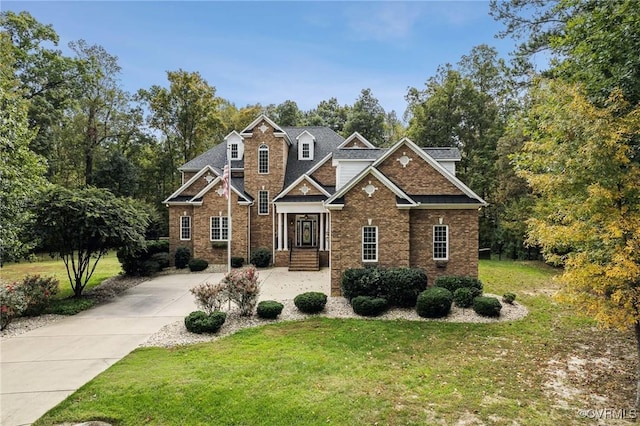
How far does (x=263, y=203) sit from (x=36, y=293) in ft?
48.7

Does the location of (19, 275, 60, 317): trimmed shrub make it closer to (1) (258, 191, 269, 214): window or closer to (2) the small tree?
(2) the small tree

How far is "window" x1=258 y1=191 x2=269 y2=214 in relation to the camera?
25547mm

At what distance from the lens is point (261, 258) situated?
78.6 ft

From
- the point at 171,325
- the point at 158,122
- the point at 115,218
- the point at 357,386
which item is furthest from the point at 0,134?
the point at 158,122

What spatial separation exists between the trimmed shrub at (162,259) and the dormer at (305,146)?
41.2 ft

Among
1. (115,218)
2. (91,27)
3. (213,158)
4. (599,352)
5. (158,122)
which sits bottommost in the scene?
(599,352)

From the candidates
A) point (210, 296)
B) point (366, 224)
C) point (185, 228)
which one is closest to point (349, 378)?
point (210, 296)

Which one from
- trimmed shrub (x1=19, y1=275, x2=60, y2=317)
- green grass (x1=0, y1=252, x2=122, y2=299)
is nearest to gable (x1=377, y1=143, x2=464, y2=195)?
trimmed shrub (x1=19, y1=275, x2=60, y2=317)

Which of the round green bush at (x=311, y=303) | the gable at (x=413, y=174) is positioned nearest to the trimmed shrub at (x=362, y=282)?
the round green bush at (x=311, y=303)

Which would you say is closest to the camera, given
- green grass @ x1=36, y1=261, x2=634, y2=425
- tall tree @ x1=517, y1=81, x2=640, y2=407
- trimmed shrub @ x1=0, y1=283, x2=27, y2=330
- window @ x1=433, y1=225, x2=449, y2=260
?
green grass @ x1=36, y1=261, x2=634, y2=425

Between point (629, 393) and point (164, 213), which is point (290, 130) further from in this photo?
point (629, 393)

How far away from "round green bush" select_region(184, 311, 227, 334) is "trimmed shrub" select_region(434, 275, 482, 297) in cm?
907

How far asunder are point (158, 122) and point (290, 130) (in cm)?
1728

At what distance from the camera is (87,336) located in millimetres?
10859
